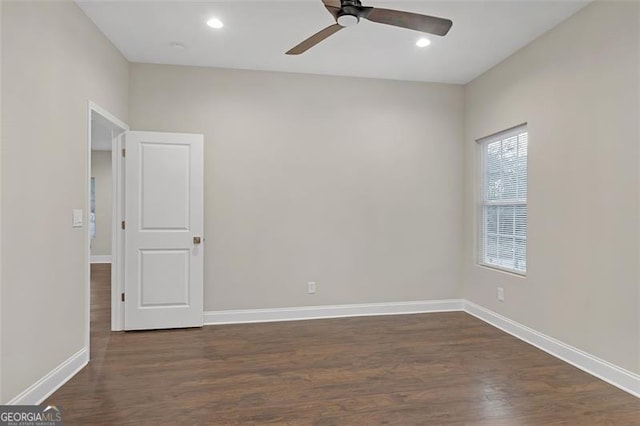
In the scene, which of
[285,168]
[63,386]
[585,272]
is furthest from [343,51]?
[63,386]

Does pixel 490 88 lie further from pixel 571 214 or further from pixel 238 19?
pixel 238 19

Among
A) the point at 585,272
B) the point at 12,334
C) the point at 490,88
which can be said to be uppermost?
the point at 490,88

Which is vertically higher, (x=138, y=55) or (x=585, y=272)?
(x=138, y=55)

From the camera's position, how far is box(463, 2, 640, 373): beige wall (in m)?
2.55

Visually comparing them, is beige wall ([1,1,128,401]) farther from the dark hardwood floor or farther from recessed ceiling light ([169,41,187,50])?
recessed ceiling light ([169,41,187,50])

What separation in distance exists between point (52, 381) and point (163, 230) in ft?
5.47

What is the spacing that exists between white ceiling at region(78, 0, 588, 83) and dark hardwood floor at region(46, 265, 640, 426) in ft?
9.39

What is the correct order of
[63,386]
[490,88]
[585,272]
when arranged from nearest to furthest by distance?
[63,386], [585,272], [490,88]

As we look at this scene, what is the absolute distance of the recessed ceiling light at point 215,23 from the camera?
9.87 ft

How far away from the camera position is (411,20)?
219 cm

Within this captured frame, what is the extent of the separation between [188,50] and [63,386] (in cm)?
308

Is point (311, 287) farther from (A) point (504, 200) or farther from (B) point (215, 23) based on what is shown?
(B) point (215, 23)

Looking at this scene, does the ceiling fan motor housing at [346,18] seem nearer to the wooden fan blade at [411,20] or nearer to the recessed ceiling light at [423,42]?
the wooden fan blade at [411,20]

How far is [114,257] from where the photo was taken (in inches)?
150
